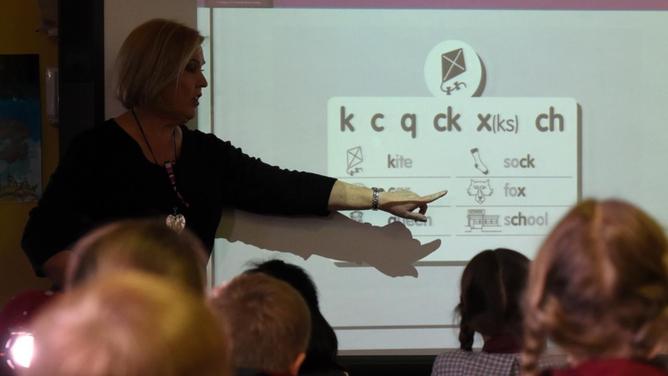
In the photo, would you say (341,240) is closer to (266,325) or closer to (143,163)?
(143,163)

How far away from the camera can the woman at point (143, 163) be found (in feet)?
8.39

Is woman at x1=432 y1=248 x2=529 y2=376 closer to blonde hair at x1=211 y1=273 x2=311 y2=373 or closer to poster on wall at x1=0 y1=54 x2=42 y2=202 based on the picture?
blonde hair at x1=211 y1=273 x2=311 y2=373

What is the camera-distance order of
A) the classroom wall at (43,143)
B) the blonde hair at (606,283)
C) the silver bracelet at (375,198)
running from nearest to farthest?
1. the blonde hair at (606,283)
2. the silver bracelet at (375,198)
3. the classroom wall at (43,143)

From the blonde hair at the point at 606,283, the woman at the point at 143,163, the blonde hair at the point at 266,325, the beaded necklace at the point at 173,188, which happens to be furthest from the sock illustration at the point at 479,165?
the blonde hair at the point at 606,283

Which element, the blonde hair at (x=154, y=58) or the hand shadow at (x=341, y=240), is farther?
the hand shadow at (x=341, y=240)

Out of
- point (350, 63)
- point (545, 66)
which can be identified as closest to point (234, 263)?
point (350, 63)

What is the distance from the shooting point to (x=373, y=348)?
2.91m

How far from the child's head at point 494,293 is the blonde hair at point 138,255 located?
998mm

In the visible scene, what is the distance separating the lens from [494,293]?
2266mm

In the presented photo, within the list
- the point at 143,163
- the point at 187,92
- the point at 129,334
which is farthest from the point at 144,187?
the point at 129,334

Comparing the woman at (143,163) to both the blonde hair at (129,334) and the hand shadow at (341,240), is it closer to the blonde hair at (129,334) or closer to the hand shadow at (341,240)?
the hand shadow at (341,240)

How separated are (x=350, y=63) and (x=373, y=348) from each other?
831 mm

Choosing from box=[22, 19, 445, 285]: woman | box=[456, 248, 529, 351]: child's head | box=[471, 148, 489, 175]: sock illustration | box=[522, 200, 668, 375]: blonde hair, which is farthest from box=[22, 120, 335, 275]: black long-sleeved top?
box=[522, 200, 668, 375]: blonde hair

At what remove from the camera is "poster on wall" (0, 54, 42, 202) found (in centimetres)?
371
